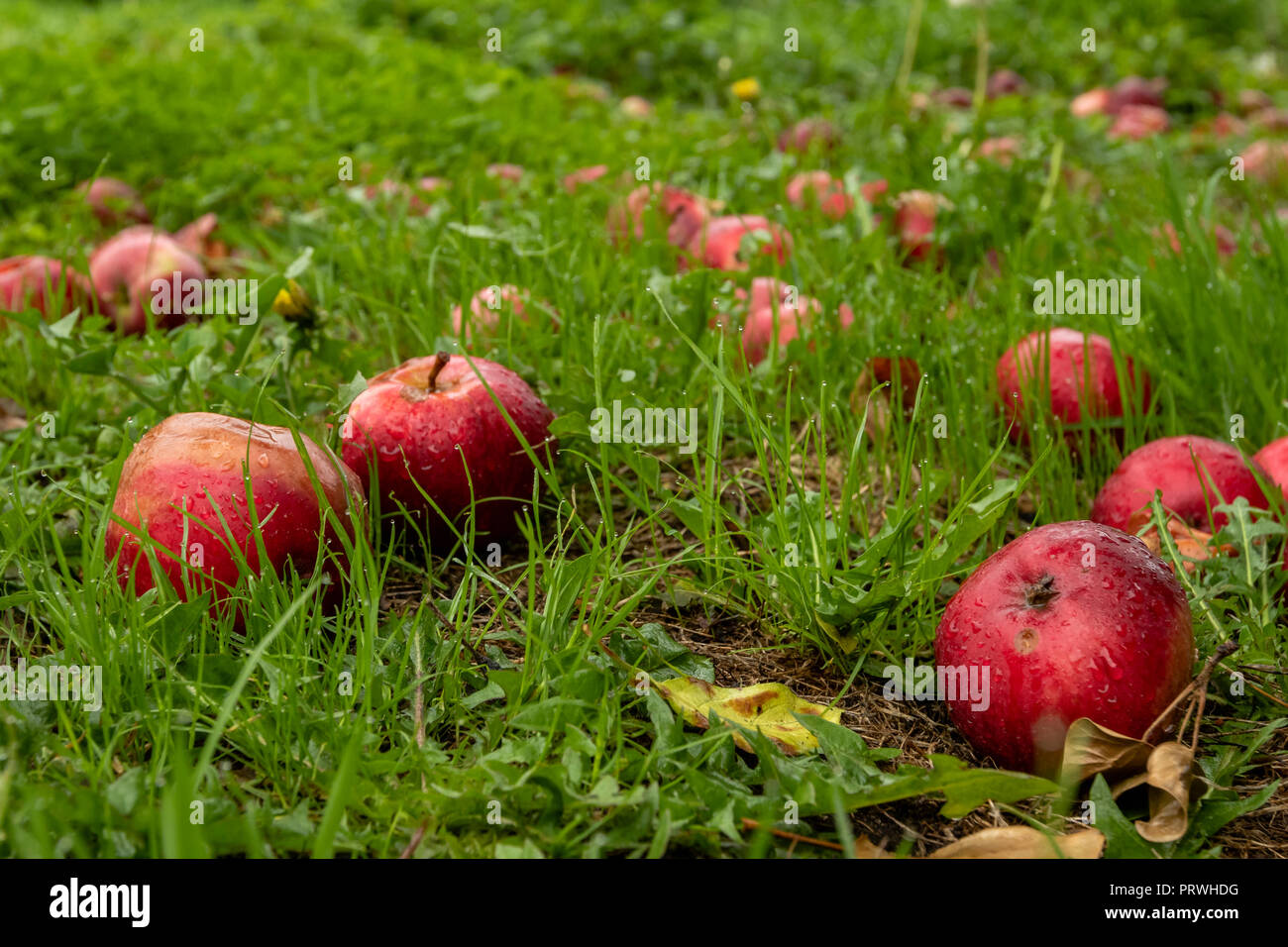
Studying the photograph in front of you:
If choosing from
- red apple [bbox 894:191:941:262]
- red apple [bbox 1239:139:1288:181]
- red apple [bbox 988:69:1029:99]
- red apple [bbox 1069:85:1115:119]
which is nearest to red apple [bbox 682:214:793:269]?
red apple [bbox 894:191:941:262]

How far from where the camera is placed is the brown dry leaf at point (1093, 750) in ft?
4.84

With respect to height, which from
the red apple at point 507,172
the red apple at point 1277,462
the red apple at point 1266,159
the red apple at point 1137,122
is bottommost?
the red apple at point 1277,462

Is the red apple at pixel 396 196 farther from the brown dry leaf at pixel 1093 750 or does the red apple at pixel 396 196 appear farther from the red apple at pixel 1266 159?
the red apple at pixel 1266 159

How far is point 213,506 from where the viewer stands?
1671 mm

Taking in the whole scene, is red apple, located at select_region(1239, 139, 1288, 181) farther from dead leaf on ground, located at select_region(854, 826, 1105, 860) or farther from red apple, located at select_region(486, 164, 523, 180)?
dead leaf on ground, located at select_region(854, 826, 1105, 860)

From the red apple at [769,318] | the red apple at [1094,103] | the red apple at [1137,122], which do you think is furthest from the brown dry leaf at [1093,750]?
the red apple at [1094,103]

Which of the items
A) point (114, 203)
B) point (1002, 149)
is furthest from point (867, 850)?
point (1002, 149)

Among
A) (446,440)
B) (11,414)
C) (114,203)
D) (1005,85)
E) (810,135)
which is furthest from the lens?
(1005,85)

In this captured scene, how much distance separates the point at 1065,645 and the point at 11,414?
7.56 feet

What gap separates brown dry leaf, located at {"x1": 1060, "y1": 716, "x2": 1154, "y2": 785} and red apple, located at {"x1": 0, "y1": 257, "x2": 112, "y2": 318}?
8.27 ft

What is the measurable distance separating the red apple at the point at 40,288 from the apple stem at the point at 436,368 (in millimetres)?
1347

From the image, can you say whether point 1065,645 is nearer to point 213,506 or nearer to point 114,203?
point 213,506

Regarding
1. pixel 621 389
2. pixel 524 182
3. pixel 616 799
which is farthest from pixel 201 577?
pixel 524 182

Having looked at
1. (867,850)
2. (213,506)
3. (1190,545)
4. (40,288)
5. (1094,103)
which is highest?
(1094,103)
